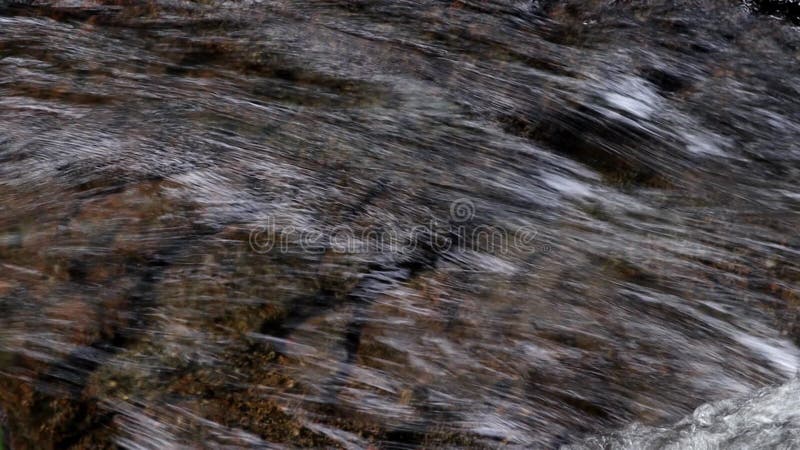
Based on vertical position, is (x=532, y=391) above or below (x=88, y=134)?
below

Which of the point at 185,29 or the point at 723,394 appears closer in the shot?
the point at 723,394

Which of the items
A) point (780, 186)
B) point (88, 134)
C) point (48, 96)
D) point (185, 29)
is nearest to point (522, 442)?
point (780, 186)

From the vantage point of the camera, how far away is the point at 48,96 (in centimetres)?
411

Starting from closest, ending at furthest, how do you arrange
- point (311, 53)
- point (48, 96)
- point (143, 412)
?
1. point (143, 412)
2. point (48, 96)
3. point (311, 53)

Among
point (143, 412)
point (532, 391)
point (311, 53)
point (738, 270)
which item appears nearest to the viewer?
point (143, 412)

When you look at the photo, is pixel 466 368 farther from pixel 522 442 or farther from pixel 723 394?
pixel 723 394

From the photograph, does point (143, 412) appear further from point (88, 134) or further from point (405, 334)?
point (88, 134)

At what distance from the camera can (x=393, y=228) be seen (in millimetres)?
3322

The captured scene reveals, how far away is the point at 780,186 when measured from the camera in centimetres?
378

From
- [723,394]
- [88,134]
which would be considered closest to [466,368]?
[723,394]

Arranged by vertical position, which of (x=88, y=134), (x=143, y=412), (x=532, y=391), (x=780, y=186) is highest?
(x=780, y=186)

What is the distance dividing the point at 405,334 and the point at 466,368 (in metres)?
0.26

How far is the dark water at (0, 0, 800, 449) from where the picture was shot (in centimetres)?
263

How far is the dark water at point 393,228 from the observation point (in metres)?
2.63
